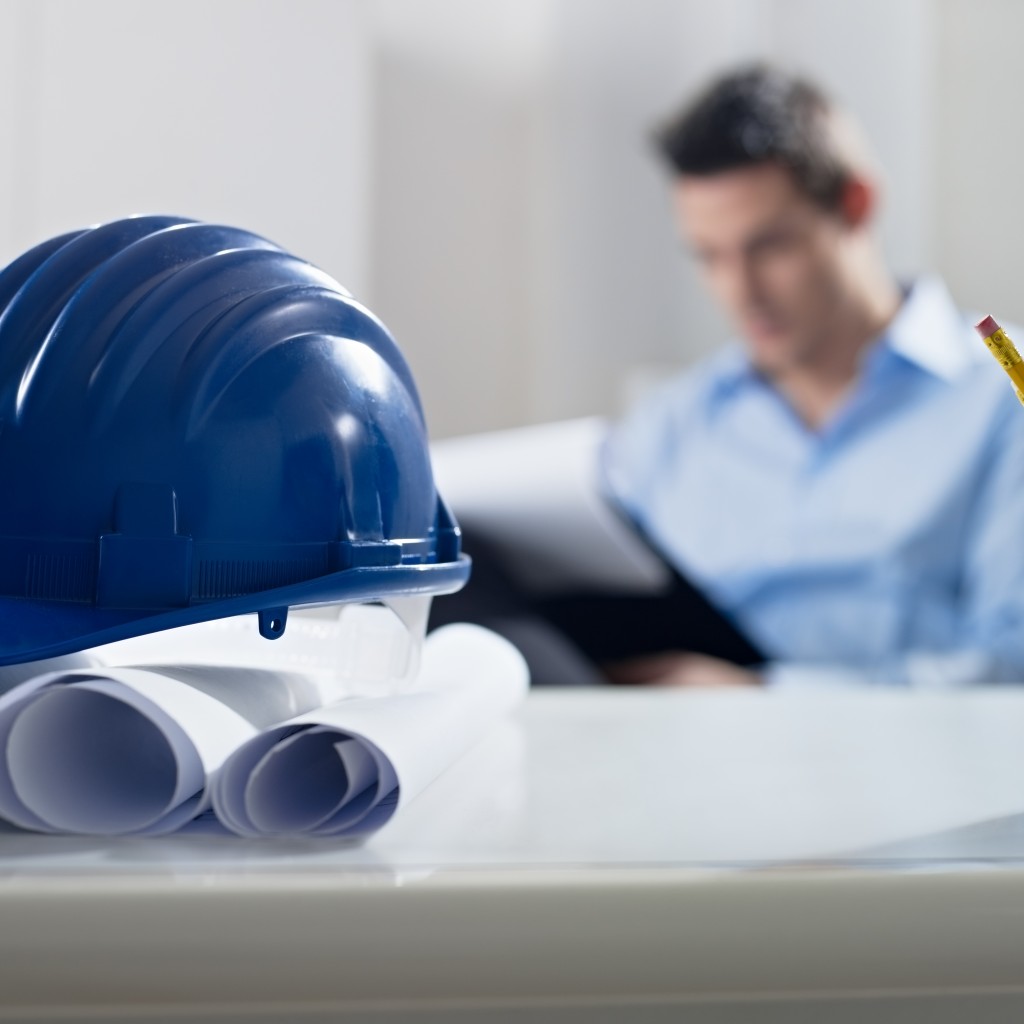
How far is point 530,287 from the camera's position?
2.32m

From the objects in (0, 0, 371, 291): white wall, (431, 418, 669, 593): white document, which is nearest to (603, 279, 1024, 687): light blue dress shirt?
(431, 418, 669, 593): white document

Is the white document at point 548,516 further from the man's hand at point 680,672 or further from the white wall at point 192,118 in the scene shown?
the white wall at point 192,118

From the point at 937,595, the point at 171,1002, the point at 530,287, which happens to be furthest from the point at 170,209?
the point at 171,1002

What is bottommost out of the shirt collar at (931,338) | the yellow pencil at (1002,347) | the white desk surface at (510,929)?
the white desk surface at (510,929)

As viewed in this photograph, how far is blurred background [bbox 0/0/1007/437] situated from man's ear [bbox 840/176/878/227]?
0.31 metres

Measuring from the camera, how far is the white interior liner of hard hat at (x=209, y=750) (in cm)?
32

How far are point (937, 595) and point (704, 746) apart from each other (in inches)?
43.8

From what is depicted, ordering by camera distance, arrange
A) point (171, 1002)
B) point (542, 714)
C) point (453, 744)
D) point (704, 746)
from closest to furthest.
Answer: point (171, 1002) → point (453, 744) → point (704, 746) → point (542, 714)

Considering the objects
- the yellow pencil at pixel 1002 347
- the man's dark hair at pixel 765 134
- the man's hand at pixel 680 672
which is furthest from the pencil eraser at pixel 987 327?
the man's dark hair at pixel 765 134

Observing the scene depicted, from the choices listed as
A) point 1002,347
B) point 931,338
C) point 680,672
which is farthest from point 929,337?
point 1002,347

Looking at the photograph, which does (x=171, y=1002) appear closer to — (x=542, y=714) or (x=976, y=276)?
(x=542, y=714)

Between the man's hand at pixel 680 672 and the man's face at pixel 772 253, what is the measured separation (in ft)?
1.72

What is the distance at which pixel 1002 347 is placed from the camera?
30cm

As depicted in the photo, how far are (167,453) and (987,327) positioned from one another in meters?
0.22
